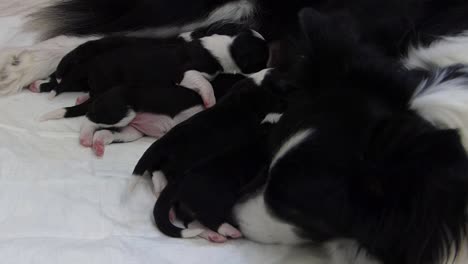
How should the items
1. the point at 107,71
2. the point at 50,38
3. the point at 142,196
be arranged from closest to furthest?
the point at 142,196 → the point at 107,71 → the point at 50,38

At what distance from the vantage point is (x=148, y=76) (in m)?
1.83

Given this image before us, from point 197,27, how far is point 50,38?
0.57 metres

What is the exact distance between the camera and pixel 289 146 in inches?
45.7

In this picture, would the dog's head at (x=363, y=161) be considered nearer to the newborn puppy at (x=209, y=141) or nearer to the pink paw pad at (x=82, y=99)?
the newborn puppy at (x=209, y=141)

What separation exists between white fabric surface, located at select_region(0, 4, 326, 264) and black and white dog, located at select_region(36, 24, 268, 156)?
0.06 metres

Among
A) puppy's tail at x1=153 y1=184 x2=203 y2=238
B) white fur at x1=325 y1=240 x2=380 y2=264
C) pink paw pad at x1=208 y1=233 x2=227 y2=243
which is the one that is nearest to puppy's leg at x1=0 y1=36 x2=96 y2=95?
puppy's tail at x1=153 y1=184 x2=203 y2=238

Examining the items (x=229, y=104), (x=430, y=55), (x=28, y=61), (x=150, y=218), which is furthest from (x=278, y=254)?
(x=28, y=61)

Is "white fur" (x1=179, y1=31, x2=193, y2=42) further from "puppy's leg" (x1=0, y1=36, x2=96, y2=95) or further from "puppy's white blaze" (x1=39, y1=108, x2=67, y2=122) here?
"puppy's white blaze" (x1=39, y1=108, x2=67, y2=122)

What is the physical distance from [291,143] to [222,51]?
848 mm

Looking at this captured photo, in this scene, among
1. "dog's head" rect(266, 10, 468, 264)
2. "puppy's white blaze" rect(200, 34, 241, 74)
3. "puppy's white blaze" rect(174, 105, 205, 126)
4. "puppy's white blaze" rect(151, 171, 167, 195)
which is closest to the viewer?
"dog's head" rect(266, 10, 468, 264)

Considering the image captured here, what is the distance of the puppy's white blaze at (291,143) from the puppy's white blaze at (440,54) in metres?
0.35

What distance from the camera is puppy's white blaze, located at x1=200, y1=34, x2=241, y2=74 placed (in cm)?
193

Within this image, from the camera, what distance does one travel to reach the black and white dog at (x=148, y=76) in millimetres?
1627

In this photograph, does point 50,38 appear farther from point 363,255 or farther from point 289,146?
point 363,255
